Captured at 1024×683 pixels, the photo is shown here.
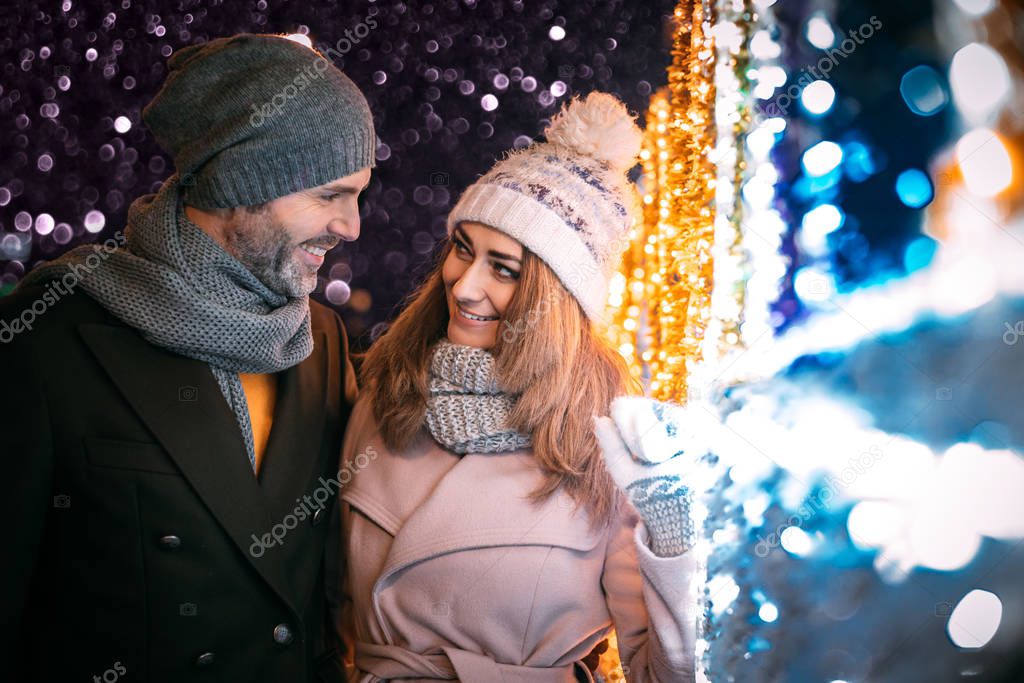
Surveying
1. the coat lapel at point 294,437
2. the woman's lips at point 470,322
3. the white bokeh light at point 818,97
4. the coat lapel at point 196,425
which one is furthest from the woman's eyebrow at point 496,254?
the white bokeh light at point 818,97

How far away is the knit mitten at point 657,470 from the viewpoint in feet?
5.27

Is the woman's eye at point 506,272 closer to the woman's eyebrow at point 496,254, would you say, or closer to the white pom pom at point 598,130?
the woman's eyebrow at point 496,254

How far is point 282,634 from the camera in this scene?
1.72m

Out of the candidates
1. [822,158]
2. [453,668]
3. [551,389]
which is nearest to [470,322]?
[551,389]

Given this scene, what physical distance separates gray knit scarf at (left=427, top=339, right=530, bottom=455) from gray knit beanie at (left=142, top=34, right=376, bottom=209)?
505mm

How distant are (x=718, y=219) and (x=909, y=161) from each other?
0.42 m

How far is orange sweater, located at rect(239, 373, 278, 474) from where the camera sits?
1.83 m

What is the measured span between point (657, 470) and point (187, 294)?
1.02 meters

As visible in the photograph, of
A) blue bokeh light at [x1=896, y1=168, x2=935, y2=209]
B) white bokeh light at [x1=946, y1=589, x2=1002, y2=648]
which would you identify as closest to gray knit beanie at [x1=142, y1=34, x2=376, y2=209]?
blue bokeh light at [x1=896, y1=168, x2=935, y2=209]

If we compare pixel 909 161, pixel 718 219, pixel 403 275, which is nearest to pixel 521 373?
pixel 718 219

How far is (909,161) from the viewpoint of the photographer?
173cm

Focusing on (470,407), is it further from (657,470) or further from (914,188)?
(914,188)

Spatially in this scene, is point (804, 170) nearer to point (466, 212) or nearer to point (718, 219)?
point (718, 219)

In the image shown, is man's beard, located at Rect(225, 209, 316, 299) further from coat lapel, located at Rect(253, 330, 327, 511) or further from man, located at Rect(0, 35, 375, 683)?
coat lapel, located at Rect(253, 330, 327, 511)
